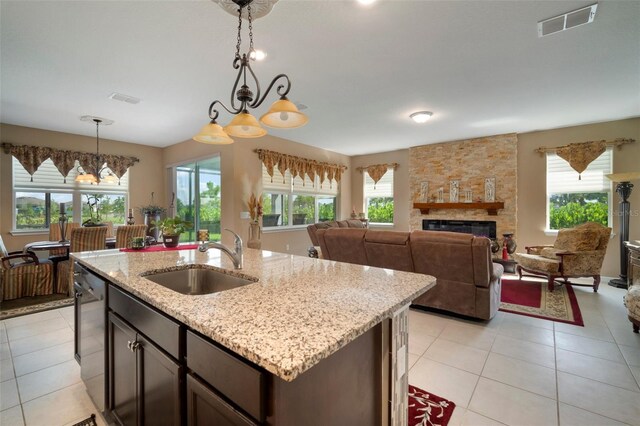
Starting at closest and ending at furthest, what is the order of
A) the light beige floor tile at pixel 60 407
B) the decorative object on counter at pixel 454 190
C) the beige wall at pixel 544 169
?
the light beige floor tile at pixel 60 407
the beige wall at pixel 544 169
the decorative object on counter at pixel 454 190

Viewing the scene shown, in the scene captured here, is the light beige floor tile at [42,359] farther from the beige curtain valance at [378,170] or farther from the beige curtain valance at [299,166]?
the beige curtain valance at [378,170]

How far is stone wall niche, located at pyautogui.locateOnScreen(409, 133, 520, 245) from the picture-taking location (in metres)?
5.75

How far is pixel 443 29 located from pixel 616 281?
4864 millimetres

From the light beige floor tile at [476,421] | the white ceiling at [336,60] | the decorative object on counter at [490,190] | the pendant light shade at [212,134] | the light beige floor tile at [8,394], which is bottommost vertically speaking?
the light beige floor tile at [8,394]

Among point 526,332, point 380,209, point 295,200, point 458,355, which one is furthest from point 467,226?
point 458,355

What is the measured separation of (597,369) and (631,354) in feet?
1.72

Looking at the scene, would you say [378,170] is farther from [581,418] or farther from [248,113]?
[581,418]

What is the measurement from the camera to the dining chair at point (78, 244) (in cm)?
382

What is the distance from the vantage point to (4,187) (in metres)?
4.82

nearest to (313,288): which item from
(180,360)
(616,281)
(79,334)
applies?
(180,360)

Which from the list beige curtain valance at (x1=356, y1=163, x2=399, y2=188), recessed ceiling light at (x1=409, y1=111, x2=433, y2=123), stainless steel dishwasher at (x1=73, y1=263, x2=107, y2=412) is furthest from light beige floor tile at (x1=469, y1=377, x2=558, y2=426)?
beige curtain valance at (x1=356, y1=163, x2=399, y2=188)

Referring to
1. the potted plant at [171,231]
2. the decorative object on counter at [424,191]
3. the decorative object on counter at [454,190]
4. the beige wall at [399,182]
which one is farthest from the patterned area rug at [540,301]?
the potted plant at [171,231]

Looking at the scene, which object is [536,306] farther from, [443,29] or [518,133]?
[518,133]

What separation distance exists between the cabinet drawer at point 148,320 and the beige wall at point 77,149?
5.35m
